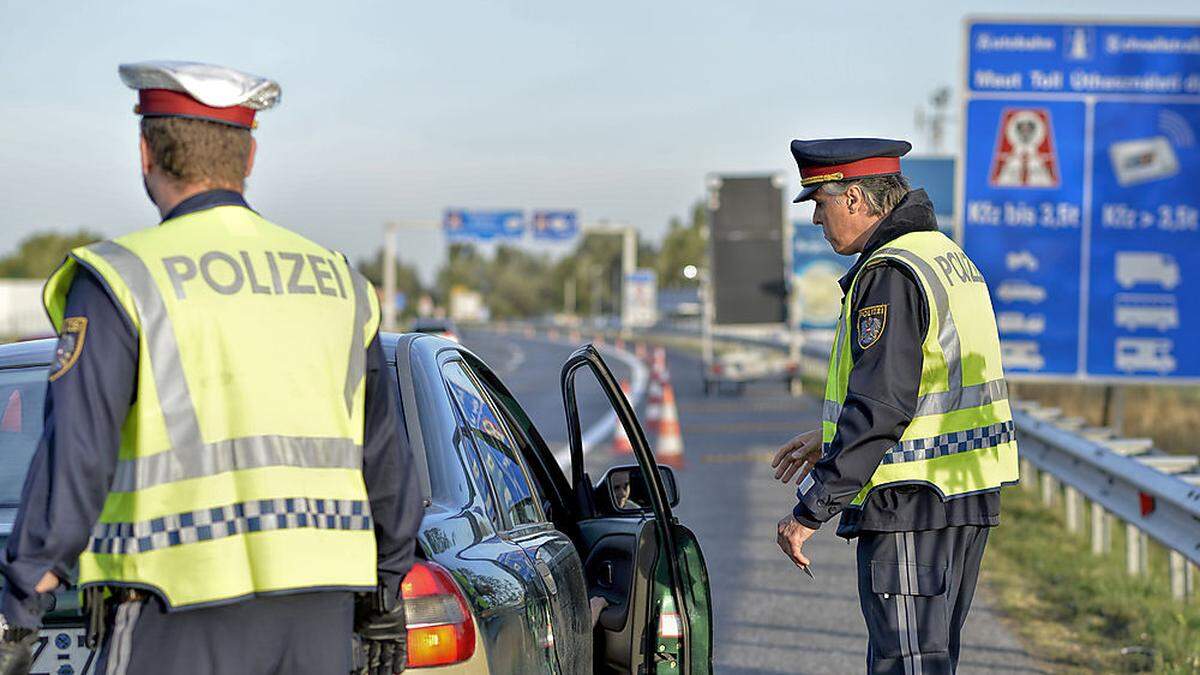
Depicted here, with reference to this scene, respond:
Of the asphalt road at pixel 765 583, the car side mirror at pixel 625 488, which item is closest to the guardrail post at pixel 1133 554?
the asphalt road at pixel 765 583

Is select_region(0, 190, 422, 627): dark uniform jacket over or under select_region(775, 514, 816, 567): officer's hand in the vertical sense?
over

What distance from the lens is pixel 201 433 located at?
267 centimetres


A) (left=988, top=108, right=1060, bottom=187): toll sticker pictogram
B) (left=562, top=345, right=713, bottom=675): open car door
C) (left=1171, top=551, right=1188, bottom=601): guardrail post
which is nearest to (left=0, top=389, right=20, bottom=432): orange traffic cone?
(left=562, top=345, right=713, bottom=675): open car door

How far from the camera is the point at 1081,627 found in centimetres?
790

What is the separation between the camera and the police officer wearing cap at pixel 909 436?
13.3 feet

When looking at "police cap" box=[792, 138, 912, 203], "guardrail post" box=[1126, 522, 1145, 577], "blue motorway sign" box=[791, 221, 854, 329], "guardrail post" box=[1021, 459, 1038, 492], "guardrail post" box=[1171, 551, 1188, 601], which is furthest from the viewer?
"blue motorway sign" box=[791, 221, 854, 329]

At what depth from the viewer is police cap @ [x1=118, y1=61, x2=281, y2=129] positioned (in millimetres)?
2758

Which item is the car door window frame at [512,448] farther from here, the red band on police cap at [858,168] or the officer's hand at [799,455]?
the red band on police cap at [858,168]

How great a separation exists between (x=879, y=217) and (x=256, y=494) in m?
2.12

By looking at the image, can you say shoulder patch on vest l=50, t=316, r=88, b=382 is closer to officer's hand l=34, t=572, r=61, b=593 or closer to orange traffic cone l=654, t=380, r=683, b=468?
officer's hand l=34, t=572, r=61, b=593

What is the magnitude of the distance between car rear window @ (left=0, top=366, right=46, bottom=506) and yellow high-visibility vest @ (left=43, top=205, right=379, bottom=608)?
118 centimetres

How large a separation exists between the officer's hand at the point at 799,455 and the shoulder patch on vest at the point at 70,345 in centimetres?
232

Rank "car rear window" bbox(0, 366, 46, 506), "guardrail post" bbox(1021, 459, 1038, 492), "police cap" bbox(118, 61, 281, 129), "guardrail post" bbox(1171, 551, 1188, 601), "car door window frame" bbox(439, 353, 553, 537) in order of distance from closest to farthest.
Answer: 1. "police cap" bbox(118, 61, 281, 129)
2. "car rear window" bbox(0, 366, 46, 506)
3. "car door window frame" bbox(439, 353, 553, 537)
4. "guardrail post" bbox(1171, 551, 1188, 601)
5. "guardrail post" bbox(1021, 459, 1038, 492)

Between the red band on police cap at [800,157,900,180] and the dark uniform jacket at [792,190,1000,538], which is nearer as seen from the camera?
the dark uniform jacket at [792,190,1000,538]
